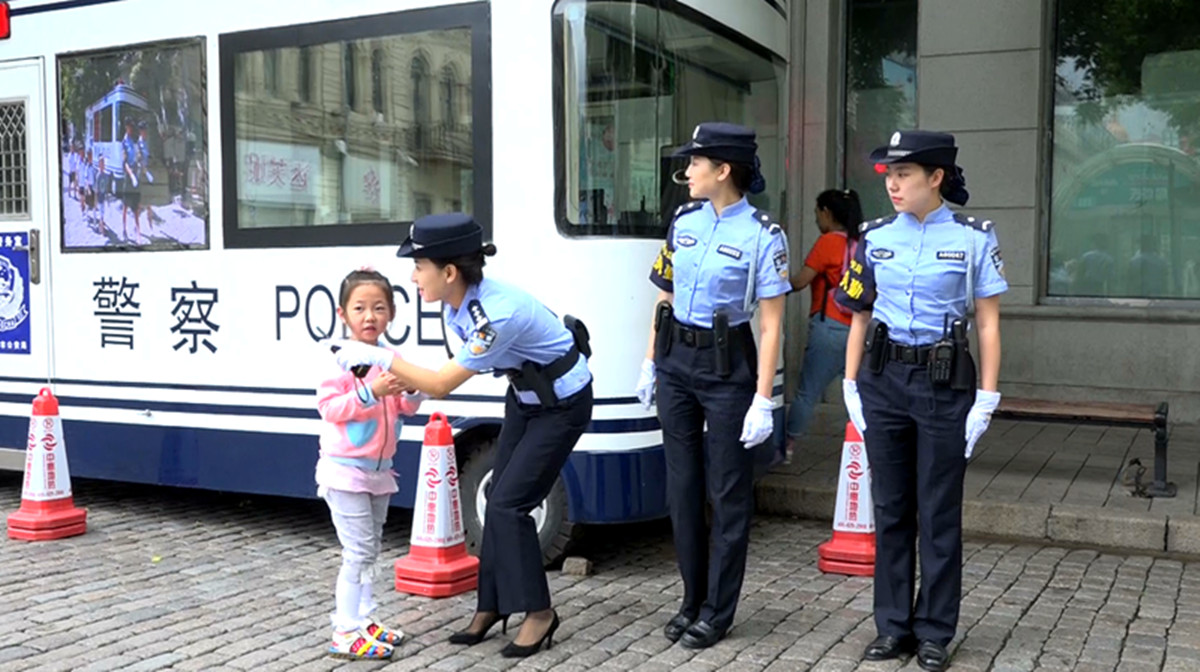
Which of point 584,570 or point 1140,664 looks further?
point 584,570

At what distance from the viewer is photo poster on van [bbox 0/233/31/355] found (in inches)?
260

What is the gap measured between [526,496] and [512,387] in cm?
39

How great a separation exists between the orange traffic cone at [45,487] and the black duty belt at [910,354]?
172 inches

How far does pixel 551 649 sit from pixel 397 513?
2429 mm

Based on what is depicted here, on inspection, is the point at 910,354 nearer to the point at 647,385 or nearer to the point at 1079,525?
the point at 647,385

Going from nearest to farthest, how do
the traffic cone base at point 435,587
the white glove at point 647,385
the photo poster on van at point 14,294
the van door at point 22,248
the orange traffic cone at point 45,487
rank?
the white glove at point 647,385 → the traffic cone base at point 435,587 → the orange traffic cone at point 45,487 → the van door at point 22,248 → the photo poster on van at point 14,294

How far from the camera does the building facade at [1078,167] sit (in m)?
8.80

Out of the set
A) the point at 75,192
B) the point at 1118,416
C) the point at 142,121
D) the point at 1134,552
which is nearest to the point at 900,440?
the point at 1134,552

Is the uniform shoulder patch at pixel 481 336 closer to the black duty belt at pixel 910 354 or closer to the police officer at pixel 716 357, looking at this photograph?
the police officer at pixel 716 357

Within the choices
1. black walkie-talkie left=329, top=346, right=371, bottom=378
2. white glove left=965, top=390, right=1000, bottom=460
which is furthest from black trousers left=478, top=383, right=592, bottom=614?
white glove left=965, top=390, right=1000, bottom=460

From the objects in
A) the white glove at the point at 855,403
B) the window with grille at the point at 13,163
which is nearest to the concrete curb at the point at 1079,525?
the white glove at the point at 855,403

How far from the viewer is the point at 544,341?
413 centimetres

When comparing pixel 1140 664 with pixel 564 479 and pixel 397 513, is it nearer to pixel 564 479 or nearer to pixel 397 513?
pixel 564 479

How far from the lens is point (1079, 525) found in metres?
5.89
